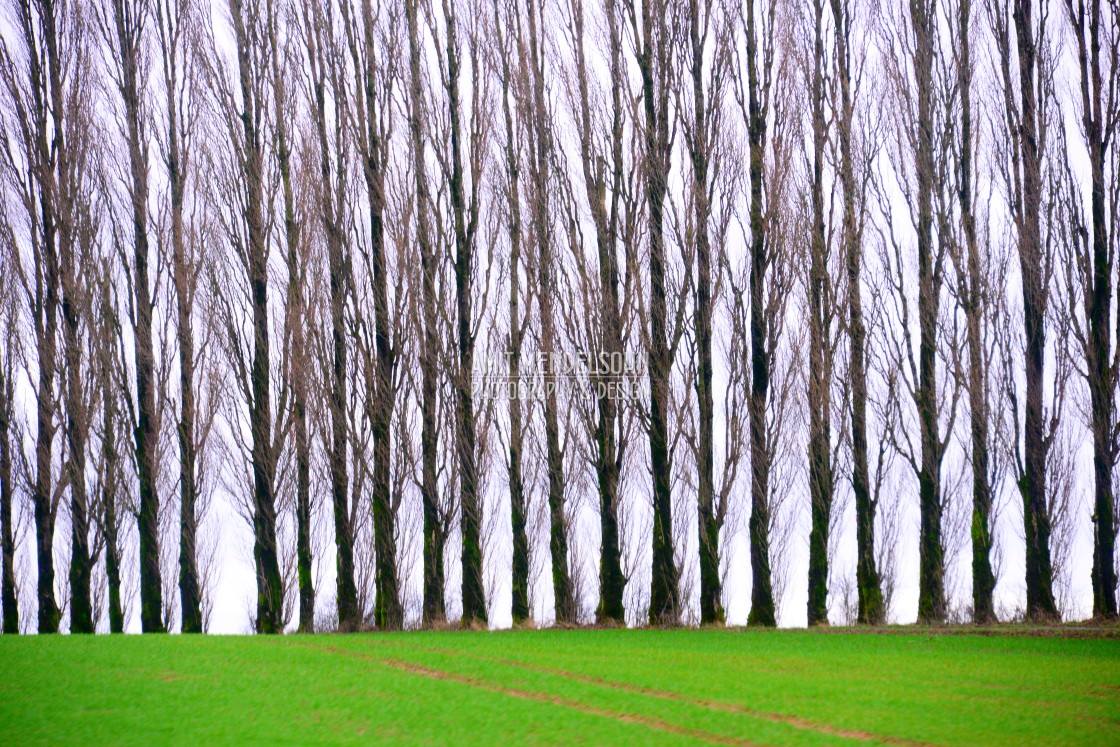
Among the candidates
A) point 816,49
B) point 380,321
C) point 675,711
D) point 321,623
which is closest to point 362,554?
point 321,623

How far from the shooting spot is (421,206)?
1847 centimetres

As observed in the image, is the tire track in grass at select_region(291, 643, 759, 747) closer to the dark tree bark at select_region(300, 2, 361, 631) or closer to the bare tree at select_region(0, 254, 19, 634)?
the dark tree bark at select_region(300, 2, 361, 631)

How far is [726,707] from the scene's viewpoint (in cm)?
A: 854

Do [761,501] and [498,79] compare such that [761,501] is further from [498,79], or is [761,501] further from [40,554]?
[40,554]

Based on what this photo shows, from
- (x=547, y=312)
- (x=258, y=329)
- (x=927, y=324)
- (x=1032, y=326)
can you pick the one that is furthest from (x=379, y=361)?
(x=1032, y=326)

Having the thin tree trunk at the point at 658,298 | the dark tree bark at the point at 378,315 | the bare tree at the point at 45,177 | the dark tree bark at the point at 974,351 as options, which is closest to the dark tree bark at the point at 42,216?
the bare tree at the point at 45,177

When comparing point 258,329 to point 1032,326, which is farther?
point 258,329

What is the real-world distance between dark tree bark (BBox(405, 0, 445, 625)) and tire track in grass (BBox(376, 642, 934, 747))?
5.77m

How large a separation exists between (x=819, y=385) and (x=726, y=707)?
942 centimetres

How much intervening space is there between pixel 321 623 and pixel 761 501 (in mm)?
7119

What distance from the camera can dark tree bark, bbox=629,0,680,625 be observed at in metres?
16.9

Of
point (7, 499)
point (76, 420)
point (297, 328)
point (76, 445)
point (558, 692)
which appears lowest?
point (558, 692)

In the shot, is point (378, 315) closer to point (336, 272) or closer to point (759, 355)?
point (336, 272)

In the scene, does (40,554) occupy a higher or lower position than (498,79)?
lower
